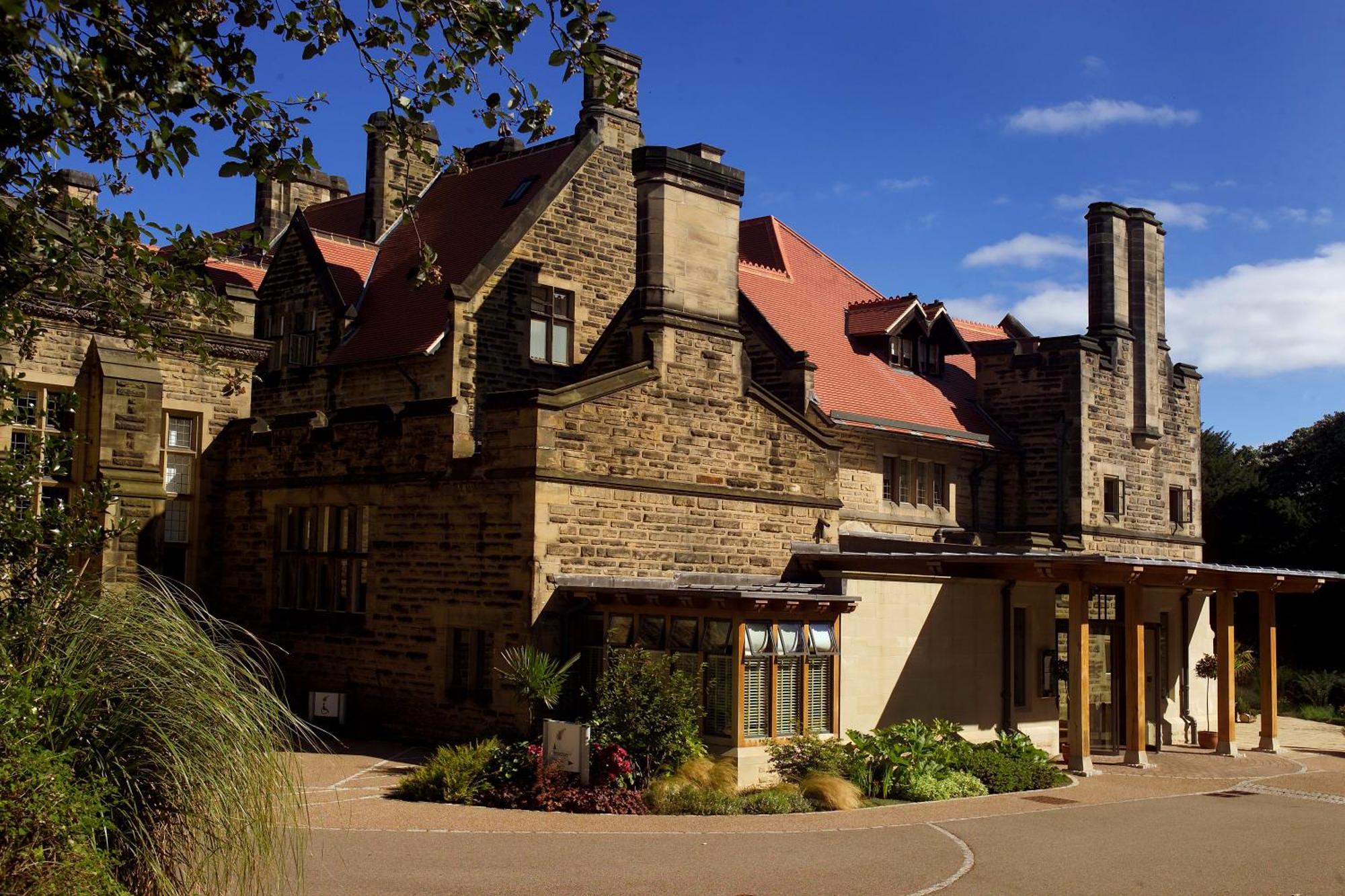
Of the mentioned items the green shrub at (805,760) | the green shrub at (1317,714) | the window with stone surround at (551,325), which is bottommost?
the green shrub at (1317,714)

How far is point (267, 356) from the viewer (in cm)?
2545

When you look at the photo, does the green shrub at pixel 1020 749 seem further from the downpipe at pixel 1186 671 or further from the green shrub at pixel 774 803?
the downpipe at pixel 1186 671

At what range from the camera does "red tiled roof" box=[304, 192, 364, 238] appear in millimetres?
28719

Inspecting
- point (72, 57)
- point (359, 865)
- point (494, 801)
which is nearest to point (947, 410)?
point (494, 801)

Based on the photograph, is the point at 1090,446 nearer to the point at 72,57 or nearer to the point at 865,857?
the point at 865,857

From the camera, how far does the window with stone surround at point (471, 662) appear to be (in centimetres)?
1872

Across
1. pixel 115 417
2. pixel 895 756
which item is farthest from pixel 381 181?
pixel 895 756

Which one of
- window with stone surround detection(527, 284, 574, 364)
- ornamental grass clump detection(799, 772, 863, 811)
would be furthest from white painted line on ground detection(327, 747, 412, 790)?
window with stone surround detection(527, 284, 574, 364)

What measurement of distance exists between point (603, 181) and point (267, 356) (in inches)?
277

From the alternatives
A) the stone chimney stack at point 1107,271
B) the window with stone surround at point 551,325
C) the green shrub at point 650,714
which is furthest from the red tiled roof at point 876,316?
the green shrub at point 650,714

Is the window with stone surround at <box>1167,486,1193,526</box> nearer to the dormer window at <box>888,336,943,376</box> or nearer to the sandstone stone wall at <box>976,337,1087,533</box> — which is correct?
the sandstone stone wall at <box>976,337,1087,533</box>

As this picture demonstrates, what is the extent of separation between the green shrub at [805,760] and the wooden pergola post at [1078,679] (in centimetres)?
442

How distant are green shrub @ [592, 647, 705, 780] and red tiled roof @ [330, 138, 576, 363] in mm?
8263

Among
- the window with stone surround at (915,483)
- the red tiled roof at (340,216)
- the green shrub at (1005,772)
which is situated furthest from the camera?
the red tiled roof at (340,216)
